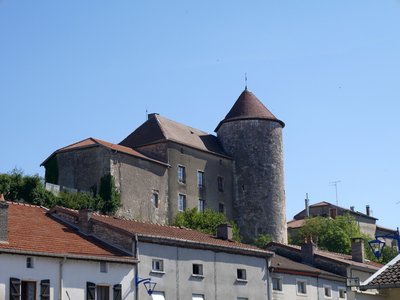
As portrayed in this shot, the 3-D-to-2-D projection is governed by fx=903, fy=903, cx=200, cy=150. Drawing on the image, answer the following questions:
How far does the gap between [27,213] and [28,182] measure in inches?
783

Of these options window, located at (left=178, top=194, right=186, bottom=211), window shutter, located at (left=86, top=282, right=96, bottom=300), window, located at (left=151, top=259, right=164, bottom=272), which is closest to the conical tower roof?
window, located at (left=178, top=194, right=186, bottom=211)

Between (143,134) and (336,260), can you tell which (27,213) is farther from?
(143,134)

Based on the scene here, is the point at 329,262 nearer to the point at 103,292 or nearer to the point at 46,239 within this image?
the point at 103,292

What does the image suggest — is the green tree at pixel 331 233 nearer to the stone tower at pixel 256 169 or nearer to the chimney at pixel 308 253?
the stone tower at pixel 256 169

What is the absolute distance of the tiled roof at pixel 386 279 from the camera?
1736 cm

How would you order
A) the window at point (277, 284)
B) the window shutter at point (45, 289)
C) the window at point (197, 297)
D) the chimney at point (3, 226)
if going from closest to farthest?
the chimney at point (3, 226), the window shutter at point (45, 289), the window at point (197, 297), the window at point (277, 284)

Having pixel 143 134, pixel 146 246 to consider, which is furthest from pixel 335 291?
pixel 143 134

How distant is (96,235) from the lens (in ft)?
123

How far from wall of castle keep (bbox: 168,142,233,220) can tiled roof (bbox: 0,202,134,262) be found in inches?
1181

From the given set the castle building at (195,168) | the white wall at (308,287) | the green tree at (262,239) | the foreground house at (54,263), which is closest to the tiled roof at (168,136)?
the castle building at (195,168)

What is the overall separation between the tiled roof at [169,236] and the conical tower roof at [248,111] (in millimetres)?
35047

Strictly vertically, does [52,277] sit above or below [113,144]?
below

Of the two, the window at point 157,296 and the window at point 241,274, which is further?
the window at point 241,274

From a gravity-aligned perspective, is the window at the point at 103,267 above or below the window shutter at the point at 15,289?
above
